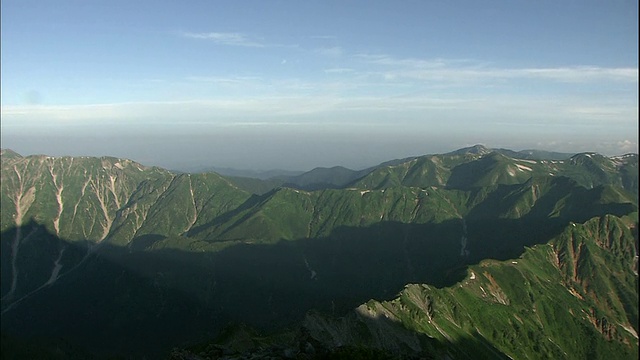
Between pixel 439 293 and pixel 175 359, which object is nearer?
pixel 175 359

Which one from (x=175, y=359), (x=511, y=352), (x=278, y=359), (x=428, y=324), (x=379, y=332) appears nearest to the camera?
(x=278, y=359)

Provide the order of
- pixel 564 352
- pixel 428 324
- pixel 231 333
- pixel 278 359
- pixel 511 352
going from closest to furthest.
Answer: pixel 278 359, pixel 231 333, pixel 428 324, pixel 511 352, pixel 564 352

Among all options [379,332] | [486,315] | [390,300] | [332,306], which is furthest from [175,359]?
[486,315]

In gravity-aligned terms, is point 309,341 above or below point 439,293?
above

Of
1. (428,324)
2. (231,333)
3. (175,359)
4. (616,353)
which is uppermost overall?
(175,359)

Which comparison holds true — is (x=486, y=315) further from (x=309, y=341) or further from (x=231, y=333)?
(x=309, y=341)

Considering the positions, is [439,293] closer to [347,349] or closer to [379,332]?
[379,332]

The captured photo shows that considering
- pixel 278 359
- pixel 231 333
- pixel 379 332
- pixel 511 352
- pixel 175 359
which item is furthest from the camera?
pixel 511 352

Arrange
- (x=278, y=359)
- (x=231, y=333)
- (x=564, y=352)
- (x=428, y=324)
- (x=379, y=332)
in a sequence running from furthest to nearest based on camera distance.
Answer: (x=564, y=352)
(x=428, y=324)
(x=379, y=332)
(x=231, y=333)
(x=278, y=359)

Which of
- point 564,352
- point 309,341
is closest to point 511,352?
point 564,352
